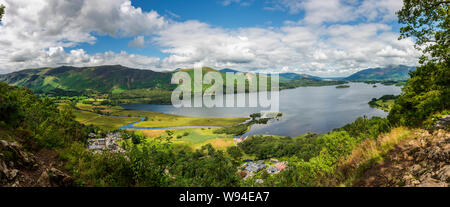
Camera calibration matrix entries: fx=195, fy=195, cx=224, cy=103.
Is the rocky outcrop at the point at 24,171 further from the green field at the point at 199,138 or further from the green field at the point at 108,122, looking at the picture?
the green field at the point at 108,122

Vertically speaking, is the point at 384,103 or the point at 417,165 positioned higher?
the point at 417,165

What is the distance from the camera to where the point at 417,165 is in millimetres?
6027

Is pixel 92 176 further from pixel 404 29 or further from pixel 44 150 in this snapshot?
pixel 404 29

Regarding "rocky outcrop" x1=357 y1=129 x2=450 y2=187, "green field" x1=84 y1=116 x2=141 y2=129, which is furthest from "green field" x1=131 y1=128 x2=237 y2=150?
"rocky outcrop" x1=357 y1=129 x2=450 y2=187

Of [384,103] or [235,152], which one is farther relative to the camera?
[384,103]

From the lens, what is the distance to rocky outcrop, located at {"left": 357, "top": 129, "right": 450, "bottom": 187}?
520 cm

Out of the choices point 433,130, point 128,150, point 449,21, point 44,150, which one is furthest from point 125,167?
point 449,21

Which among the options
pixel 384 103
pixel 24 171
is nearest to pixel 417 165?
pixel 24 171

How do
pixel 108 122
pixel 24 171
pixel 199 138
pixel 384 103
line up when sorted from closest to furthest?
pixel 24 171 → pixel 199 138 → pixel 108 122 → pixel 384 103

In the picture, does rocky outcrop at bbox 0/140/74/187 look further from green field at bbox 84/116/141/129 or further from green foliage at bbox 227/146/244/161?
green field at bbox 84/116/141/129

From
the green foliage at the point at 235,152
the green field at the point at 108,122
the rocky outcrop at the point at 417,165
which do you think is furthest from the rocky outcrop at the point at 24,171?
the green field at the point at 108,122

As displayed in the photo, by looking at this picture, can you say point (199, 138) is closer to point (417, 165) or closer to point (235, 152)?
point (235, 152)
